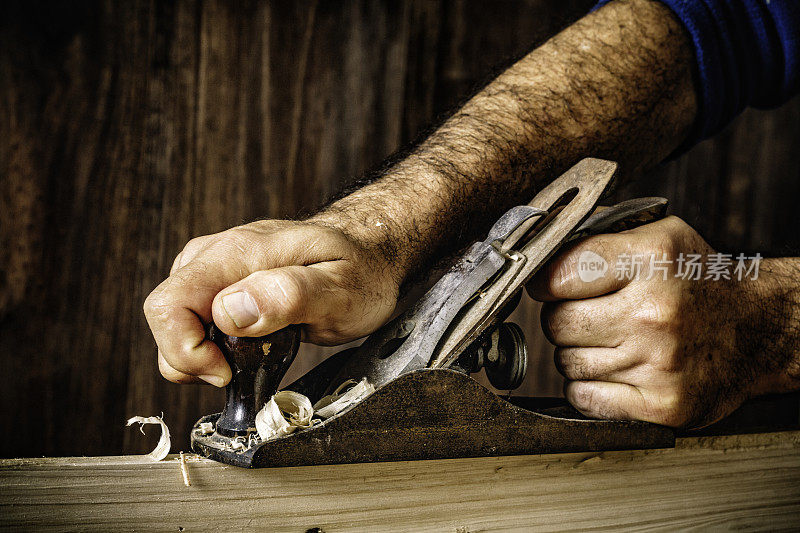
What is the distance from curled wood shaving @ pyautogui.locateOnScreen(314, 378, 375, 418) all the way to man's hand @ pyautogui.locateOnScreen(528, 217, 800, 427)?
37 centimetres

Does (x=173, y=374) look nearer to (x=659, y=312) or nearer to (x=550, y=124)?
(x=659, y=312)

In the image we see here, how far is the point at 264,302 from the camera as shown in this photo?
77 centimetres

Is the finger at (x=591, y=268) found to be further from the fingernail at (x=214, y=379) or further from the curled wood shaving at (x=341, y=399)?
the fingernail at (x=214, y=379)

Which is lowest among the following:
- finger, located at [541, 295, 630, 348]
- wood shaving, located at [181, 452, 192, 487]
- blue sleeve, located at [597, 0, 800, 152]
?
wood shaving, located at [181, 452, 192, 487]

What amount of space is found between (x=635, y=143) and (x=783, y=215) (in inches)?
46.1

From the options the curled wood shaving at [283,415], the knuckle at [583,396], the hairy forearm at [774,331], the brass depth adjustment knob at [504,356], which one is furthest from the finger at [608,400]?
the curled wood shaving at [283,415]

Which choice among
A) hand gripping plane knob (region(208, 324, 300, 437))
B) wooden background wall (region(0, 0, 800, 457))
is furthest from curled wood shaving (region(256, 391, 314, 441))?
wooden background wall (region(0, 0, 800, 457))

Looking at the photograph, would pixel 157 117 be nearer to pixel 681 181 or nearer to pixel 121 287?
pixel 121 287

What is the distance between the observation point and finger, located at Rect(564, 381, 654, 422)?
102 centimetres

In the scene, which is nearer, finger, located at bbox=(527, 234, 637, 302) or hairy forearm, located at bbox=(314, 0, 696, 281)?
finger, located at bbox=(527, 234, 637, 302)

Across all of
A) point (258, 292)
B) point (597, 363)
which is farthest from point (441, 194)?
point (258, 292)

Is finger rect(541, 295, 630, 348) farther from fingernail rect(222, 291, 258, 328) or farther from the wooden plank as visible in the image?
fingernail rect(222, 291, 258, 328)

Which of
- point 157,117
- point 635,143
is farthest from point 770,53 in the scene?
point 157,117

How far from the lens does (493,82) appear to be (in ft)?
4.94
